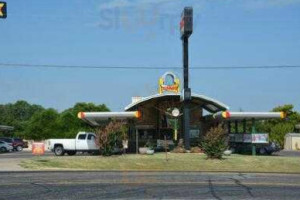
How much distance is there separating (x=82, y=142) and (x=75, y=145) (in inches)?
28.9

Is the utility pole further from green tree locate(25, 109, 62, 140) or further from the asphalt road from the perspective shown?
green tree locate(25, 109, 62, 140)

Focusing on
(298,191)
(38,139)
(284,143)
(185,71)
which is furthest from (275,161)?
(38,139)

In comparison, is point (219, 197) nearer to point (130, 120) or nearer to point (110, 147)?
point (110, 147)

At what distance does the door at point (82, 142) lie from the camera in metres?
48.3

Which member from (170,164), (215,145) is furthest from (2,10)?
(215,145)

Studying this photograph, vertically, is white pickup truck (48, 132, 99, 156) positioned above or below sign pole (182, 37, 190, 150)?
below

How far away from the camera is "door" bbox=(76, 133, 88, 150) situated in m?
48.3

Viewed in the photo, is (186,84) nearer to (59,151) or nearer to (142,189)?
(59,151)

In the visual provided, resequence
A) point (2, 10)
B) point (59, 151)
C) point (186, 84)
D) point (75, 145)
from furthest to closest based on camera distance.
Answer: point (186, 84), point (59, 151), point (75, 145), point (2, 10)

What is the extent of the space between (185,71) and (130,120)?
776cm

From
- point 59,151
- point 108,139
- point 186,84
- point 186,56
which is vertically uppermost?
point 186,56

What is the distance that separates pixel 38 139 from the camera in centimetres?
9375

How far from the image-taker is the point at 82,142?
48375 millimetres

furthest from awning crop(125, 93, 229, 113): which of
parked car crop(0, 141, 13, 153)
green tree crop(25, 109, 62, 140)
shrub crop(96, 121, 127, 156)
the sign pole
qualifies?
green tree crop(25, 109, 62, 140)
